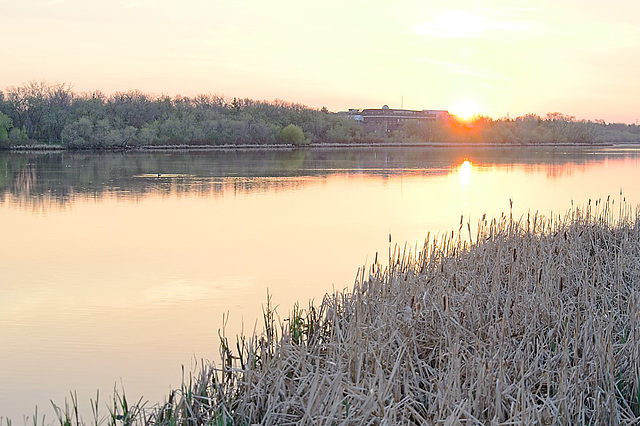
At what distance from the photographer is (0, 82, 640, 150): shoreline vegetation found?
6569 cm

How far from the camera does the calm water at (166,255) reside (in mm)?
6562

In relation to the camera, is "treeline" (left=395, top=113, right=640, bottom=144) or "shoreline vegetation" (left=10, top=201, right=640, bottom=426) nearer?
"shoreline vegetation" (left=10, top=201, right=640, bottom=426)

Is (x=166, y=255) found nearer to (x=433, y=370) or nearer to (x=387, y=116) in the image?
(x=433, y=370)

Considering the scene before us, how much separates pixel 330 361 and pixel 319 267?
248 inches

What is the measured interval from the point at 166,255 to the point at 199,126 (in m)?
68.1

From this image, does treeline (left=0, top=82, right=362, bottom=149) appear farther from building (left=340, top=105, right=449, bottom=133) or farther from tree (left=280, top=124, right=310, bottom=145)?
building (left=340, top=105, right=449, bottom=133)

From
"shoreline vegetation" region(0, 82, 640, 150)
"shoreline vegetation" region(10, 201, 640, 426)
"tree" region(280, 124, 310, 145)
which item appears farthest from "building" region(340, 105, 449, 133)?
"shoreline vegetation" region(10, 201, 640, 426)

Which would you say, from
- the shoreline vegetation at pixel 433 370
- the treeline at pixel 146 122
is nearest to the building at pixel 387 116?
the treeline at pixel 146 122

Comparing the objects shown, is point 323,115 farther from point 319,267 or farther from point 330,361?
point 330,361

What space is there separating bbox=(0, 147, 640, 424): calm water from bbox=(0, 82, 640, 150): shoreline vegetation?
39815mm

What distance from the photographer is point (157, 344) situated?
275 inches

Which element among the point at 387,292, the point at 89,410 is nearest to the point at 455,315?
the point at 387,292

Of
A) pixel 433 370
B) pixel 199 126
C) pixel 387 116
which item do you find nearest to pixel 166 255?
pixel 433 370

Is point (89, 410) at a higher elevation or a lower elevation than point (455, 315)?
lower
